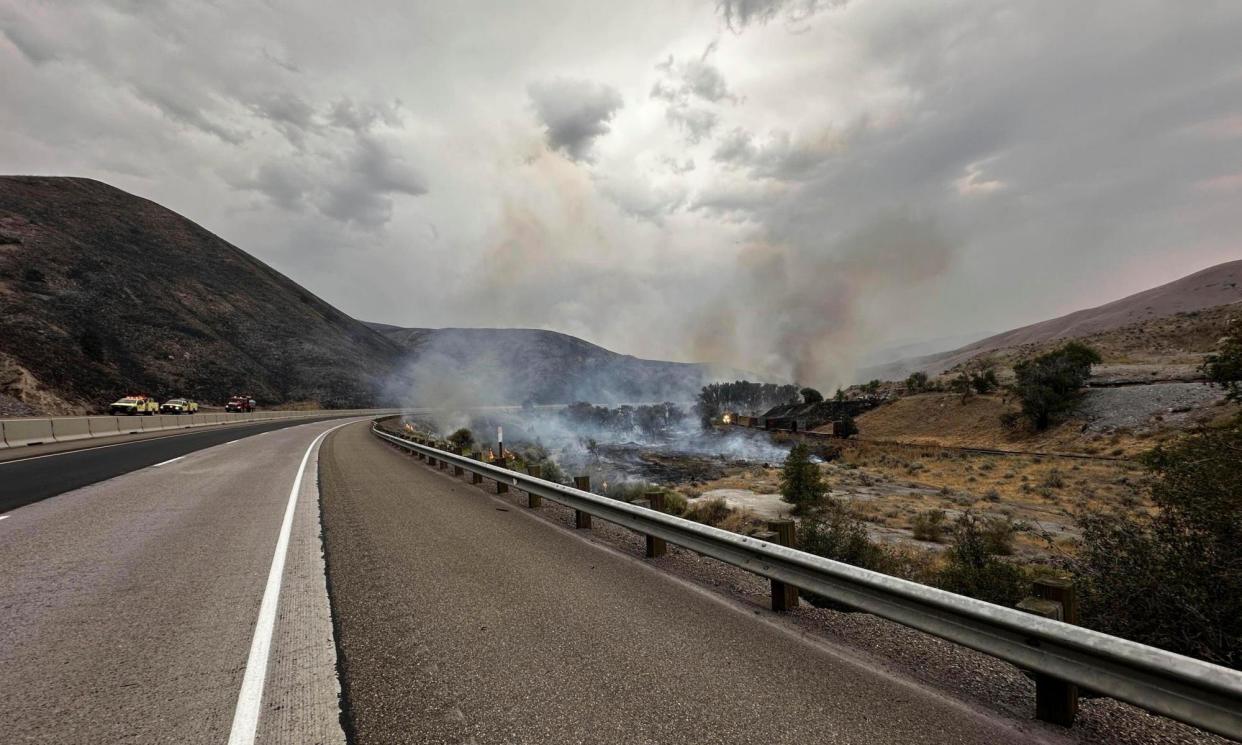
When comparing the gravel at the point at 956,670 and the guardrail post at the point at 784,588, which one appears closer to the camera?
the gravel at the point at 956,670

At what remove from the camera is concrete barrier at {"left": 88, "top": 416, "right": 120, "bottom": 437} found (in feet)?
80.2

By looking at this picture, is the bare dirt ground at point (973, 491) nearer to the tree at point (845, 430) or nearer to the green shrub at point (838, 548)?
the green shrub at point (838, 548)

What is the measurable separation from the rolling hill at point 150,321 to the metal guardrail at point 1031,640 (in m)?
50.3

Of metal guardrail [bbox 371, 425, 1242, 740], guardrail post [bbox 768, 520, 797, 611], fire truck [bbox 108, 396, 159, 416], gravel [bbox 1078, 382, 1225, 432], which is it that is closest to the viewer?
metal guardrail [bbox 371, 425, 1242, 740]

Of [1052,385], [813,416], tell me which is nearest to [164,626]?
[1052,385]

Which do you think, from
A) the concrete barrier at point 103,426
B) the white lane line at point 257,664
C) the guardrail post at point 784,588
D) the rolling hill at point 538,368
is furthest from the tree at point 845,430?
the rolling hill at point 538,368

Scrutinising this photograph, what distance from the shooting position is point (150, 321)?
6525 cm

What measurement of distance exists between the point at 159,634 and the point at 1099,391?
46.9m

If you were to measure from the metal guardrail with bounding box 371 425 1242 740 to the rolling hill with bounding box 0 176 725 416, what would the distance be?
165 feet

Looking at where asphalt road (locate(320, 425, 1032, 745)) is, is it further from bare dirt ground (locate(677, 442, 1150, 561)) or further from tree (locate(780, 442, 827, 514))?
tree (locate(780, 442, 827, 514))

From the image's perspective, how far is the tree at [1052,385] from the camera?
34.8m

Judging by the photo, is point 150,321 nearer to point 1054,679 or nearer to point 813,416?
point 813,416

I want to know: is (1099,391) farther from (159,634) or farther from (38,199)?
(38,199)

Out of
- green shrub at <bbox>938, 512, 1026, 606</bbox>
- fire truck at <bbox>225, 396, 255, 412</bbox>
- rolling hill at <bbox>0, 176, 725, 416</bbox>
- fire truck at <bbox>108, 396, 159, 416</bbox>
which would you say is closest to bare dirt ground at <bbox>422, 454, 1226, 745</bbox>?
green shrub at <bbox>938, 512, 1026, 606</bbox>
